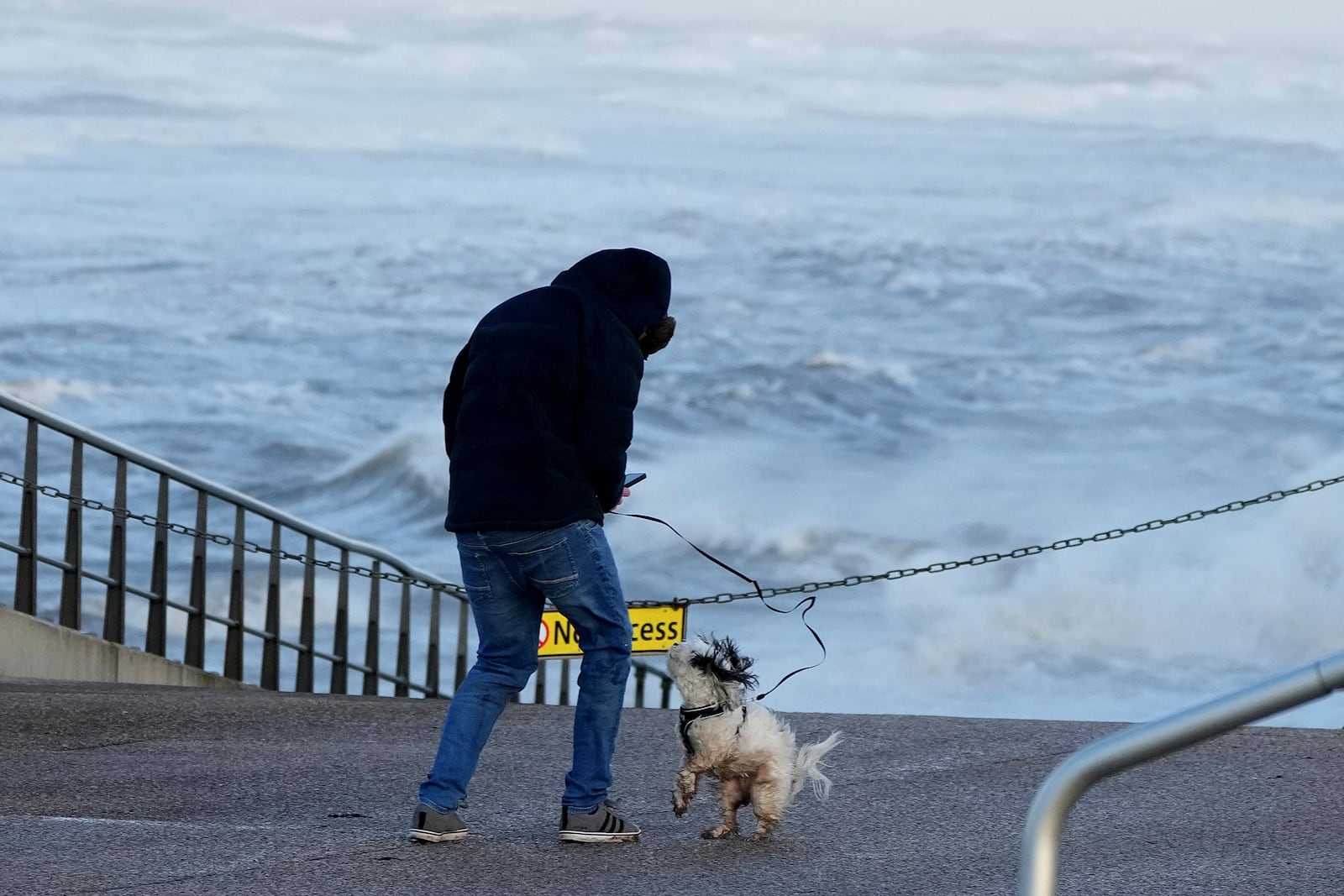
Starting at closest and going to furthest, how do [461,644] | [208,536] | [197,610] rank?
[208,536] → [197,610] → [461,644]

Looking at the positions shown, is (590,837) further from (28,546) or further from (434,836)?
(28,546)

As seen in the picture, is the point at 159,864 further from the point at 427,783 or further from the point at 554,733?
the point at 554,733

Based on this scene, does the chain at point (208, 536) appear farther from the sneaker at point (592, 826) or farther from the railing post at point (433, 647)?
the sneaker at point (592, 826)

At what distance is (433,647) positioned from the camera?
1062 cm

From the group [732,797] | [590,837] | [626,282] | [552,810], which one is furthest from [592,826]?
[626,282]

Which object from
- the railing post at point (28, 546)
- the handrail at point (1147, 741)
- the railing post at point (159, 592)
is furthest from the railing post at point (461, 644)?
the handrail at point (1147, 741)

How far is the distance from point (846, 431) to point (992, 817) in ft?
127

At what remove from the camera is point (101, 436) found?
371 inches

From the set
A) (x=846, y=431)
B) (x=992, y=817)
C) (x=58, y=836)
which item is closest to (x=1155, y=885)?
(x=992, y=817)

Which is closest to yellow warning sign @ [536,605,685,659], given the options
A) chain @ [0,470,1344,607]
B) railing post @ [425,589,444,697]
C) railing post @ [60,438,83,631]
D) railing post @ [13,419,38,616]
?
chain @ [0,470,1344,607]

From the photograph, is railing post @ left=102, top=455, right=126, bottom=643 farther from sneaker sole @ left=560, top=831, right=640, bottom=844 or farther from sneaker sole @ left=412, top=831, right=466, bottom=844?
sneaker sole @ left=560, top=831, right=640, bottom=844

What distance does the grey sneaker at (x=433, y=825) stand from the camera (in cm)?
568

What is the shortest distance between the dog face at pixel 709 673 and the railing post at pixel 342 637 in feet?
15.5

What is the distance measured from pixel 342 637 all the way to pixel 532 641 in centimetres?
502
